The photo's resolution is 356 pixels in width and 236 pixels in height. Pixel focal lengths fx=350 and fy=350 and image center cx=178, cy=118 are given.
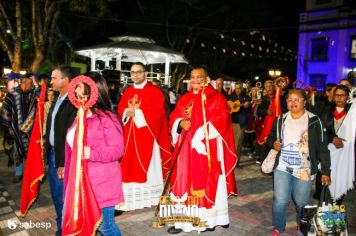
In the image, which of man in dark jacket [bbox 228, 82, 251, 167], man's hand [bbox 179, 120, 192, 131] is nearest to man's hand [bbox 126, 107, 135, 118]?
man's hand [bbox 179, 120, 192, 131]

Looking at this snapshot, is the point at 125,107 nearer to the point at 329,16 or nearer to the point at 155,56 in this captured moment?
the point at 155,56

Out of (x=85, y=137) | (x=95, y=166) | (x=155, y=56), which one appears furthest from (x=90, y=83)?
(x=155, y=56)

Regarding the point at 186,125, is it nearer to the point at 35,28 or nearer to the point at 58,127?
the point at 58,127

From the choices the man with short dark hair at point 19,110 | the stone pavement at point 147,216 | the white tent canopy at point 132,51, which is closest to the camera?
the stone pavement at point 147,216

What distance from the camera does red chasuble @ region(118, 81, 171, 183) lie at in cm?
543

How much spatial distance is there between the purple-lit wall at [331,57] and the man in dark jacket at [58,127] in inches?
1187

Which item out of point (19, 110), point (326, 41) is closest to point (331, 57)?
point (326, 41)

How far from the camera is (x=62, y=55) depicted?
3152 centimetres

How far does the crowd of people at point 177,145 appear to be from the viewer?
3.16 metres

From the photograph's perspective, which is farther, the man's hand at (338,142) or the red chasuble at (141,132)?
the red chasuble at (141,132)

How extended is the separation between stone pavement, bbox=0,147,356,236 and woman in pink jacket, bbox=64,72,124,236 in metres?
1.65

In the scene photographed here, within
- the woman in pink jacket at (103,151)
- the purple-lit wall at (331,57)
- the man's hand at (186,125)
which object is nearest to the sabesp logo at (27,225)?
the woman in pink jacket at (103,151)

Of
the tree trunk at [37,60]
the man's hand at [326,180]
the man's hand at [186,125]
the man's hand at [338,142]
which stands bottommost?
the man's hand at [326,180]

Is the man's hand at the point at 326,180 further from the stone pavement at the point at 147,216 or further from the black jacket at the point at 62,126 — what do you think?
the black jacket at the point at 62,126
